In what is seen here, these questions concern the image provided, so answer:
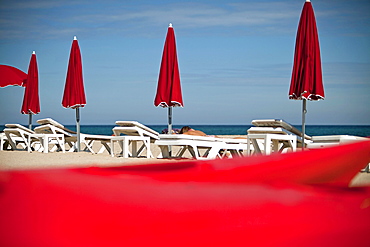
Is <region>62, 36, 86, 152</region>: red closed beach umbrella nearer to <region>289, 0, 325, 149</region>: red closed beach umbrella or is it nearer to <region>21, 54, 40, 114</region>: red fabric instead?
<region>21, 54, 40, 114</region>: red fabric

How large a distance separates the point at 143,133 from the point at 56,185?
746 centimetres

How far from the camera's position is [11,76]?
12.2 metres

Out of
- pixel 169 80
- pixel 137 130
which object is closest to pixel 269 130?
pixel 169 80

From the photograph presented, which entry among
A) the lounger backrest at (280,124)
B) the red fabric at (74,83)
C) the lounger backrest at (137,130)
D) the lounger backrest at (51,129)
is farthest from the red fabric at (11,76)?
the lounger backrest at (280,124)

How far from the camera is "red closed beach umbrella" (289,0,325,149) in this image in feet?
22.2

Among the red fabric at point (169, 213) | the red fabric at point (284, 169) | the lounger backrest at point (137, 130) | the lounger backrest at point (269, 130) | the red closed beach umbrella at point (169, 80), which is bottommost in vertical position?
the lounger backrest at point (137, 130)

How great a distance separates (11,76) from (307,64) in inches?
327

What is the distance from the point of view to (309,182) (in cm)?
151

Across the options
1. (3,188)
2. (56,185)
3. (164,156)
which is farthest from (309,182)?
(164,156)

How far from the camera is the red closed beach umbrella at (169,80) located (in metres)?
8.39

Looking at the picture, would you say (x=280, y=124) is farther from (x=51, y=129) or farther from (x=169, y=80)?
(x=51, y=129)

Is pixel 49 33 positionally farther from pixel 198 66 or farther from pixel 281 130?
pixel 281 130

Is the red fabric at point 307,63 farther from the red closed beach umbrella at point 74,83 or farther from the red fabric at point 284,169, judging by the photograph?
the red fabric at point 284,169

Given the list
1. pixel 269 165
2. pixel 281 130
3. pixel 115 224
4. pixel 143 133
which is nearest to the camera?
pixel 115 224
